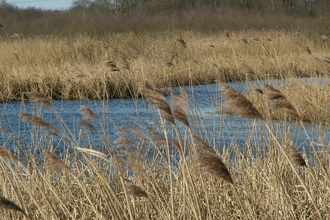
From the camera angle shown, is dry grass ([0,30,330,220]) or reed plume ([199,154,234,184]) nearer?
reed plume ([199,154,234,184])

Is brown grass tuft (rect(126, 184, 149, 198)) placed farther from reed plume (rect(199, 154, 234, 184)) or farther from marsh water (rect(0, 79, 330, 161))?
marsh water (rect(0, 79, 330, 161))

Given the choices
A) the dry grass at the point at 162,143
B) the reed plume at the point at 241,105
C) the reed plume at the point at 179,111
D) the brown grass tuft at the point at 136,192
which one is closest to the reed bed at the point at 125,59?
the dry grass at the point at 162,143

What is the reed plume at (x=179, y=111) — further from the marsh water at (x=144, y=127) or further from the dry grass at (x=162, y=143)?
the marsh water at (x=144, y=127)

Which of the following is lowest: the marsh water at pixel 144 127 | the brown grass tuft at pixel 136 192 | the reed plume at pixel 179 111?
the marsh water at pixel 144 127

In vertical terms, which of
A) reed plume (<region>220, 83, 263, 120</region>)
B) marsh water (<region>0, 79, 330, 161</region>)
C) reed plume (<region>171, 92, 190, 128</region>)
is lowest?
marsh water (<region>0, 79, 330, 161</region>)

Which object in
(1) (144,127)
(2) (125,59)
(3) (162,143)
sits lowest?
(3) (162,143)

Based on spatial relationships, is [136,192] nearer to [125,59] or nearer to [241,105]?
[241,105]

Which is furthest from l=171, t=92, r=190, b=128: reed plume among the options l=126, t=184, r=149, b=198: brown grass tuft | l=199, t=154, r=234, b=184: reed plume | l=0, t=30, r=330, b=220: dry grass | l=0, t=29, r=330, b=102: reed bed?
l=0, t=29, r=330, b=102: reed bed

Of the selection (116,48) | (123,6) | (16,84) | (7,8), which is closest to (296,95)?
(16,84)

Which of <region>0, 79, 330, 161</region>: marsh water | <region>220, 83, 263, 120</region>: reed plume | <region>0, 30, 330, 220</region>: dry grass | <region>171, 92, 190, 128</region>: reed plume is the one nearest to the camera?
<region>220, 83, 263, 120</region>: reed plume

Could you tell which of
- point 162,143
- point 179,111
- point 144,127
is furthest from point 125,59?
point 179,111

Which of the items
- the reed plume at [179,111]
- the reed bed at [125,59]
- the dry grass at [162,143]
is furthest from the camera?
the reed bed at [125,59]

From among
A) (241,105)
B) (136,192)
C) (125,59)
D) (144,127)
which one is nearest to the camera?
(241,105)

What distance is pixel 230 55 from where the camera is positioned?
36.2 feet
